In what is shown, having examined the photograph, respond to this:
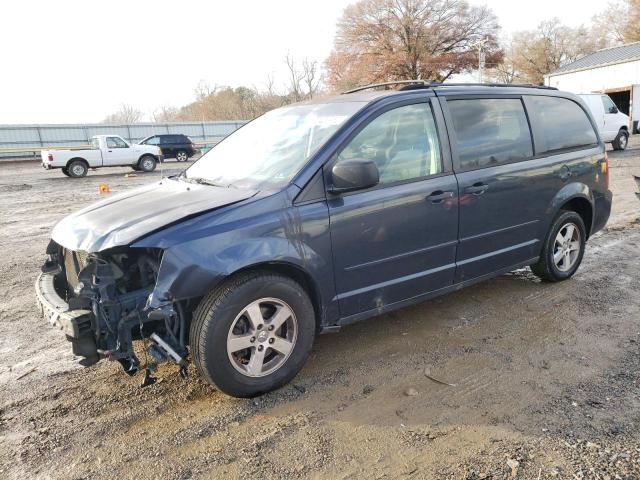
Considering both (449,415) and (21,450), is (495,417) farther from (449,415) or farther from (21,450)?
(21,450)

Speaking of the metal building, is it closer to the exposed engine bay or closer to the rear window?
Answer: the rear window

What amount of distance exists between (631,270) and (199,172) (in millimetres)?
4542

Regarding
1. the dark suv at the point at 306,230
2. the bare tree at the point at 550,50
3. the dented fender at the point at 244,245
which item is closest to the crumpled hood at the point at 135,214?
the dark suv at the point at 306,230

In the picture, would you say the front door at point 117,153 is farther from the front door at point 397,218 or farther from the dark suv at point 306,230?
the front door at point 397,218

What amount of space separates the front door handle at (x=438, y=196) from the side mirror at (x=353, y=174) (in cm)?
64

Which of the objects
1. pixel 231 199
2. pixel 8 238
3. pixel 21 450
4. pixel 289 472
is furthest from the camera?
pixel 8 238

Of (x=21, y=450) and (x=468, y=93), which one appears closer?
(x=21, y=450)

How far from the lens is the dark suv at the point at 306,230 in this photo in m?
2.89

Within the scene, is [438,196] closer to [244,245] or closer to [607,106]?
[244,245]

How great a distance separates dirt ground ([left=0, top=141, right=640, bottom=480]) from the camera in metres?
2.57

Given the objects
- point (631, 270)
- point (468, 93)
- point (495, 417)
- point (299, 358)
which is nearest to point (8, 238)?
point (299, 358)

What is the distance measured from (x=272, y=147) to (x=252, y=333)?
58.1 inches

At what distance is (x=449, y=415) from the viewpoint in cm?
295

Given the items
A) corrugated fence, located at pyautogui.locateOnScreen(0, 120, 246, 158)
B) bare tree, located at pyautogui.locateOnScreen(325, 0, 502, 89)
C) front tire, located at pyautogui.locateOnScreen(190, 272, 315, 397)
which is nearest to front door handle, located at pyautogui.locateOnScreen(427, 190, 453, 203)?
front tire, located at pyautogui.locateOnScreen(190, 272, 315, 397)
